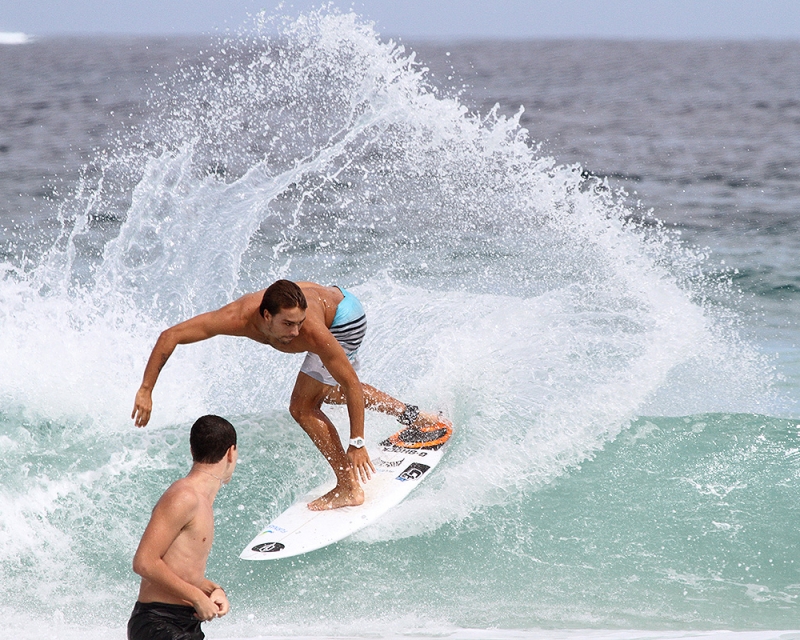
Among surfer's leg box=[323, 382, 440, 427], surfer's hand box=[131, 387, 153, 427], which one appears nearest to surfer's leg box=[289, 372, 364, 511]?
surfer's leg box=[323, 382, 440, 427]

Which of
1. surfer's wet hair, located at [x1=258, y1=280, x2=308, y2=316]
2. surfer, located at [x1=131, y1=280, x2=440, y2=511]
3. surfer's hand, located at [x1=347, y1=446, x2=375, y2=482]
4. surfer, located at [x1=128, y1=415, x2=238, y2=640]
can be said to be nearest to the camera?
surfer, located at [x1=128, y1=415, x2=238, y2=640]

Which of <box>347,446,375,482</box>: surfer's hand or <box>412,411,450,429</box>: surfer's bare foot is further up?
<box>347,446,375,482</box>: surfer's hand

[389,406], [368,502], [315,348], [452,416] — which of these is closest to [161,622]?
[315,348]

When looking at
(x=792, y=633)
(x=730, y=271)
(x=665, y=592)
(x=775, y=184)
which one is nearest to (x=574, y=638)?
(x=665, y=592)

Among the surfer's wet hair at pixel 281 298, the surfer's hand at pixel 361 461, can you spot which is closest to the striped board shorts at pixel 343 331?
the surfer's hand at pixel 361 461

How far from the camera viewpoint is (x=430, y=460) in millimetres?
6613

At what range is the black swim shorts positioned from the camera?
12.0ft

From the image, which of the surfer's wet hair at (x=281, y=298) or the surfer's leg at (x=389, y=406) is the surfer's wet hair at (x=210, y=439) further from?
the surfer's leg at (x=389, y=406)

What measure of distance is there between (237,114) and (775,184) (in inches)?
693

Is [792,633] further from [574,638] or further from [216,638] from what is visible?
[216,638]

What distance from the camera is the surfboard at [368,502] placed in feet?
18.4

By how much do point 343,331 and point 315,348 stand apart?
2.26ft

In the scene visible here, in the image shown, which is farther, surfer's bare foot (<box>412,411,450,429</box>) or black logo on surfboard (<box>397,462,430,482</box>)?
surfer's bare foot (<box>412,411,450,429</box>)

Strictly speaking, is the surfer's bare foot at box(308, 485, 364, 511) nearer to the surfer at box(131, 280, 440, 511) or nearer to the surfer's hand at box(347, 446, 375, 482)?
the surfer at box(131, 280, 440, 511)
